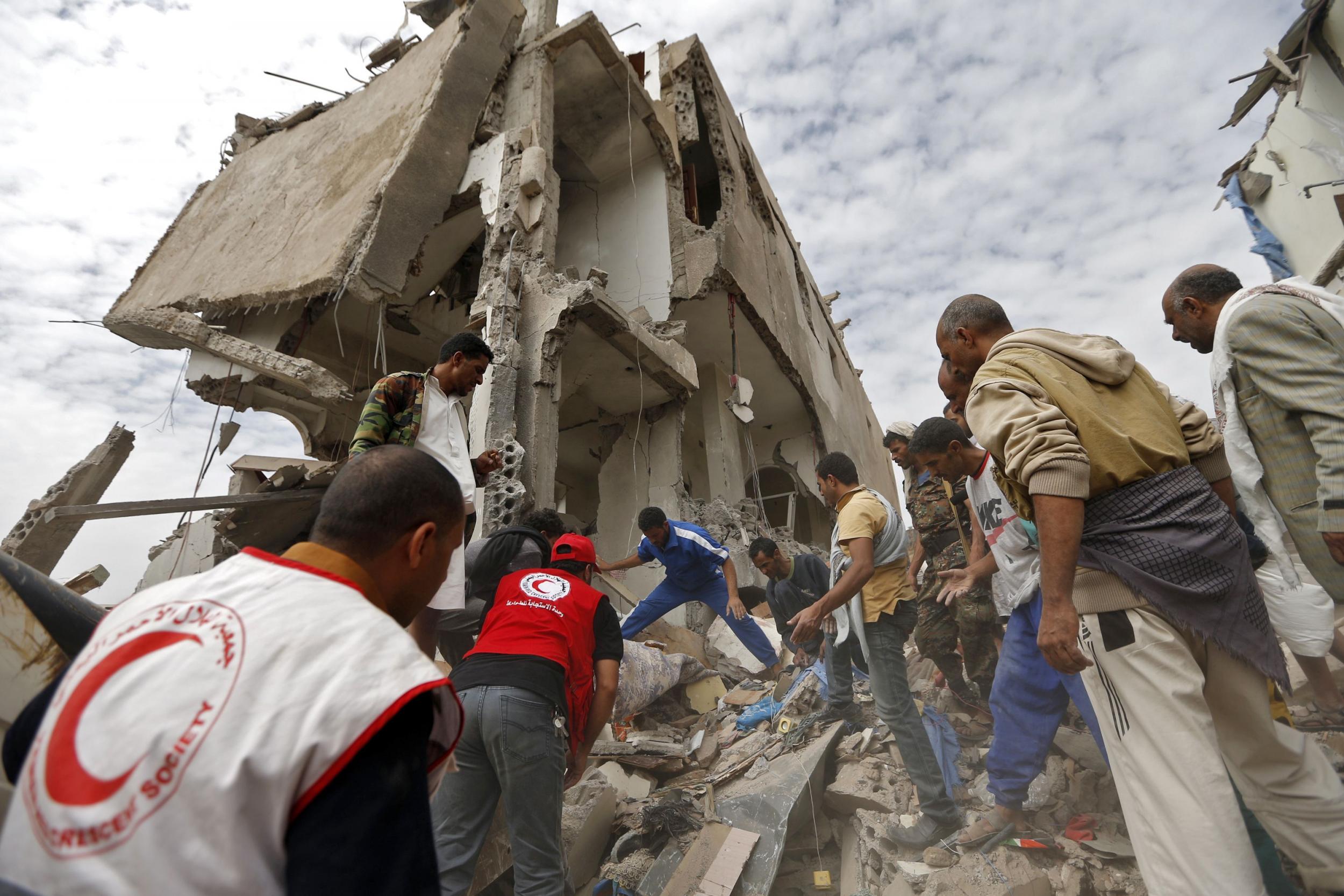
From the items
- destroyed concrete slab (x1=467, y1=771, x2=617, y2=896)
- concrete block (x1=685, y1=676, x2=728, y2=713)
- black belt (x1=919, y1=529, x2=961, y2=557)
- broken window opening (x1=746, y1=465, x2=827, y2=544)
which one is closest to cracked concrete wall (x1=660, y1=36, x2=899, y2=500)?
broken window opening (x1=746, y1=465, x2=827, y2=544)

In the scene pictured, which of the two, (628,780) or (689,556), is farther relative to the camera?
(689,556)

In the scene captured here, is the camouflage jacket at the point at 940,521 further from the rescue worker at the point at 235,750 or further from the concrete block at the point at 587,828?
the rescue worker at the point at 235,750

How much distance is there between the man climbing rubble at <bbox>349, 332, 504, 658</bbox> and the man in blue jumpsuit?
82.4 inches

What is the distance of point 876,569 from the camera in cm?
350

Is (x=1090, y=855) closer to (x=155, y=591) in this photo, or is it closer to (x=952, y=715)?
(x=952, y=715)

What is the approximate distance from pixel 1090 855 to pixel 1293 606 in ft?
4.21

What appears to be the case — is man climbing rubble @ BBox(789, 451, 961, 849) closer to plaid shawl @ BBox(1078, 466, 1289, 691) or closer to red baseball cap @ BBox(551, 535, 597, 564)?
red baseball cap @ BBox(551, 535, 597, 564)

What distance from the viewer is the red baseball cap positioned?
2967 millimetres

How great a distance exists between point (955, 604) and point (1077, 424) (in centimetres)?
211

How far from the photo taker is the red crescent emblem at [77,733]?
0.68 meters

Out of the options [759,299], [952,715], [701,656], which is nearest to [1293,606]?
[952,715]

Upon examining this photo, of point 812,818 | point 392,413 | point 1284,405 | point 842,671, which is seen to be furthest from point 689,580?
point 1284,405

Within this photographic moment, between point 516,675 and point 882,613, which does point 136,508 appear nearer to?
point 516,675

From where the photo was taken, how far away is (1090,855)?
8.04 ft
